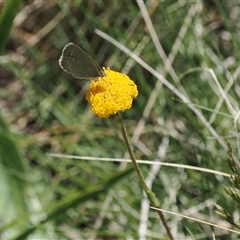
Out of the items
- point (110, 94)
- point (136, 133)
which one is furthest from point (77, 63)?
point (136, 133)

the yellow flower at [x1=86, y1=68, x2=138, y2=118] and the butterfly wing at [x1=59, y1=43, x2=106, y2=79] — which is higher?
the butterfly wing at [x1=59, y1=43, x2=106, y2=79]

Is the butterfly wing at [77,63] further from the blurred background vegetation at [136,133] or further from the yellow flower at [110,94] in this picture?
the blurred background vegetation at [136,133]

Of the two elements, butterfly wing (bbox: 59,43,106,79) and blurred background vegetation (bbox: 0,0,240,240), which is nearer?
butterfly wing (bbox: 59,43,106,79)

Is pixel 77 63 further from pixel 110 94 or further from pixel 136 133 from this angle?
pixel 136 133

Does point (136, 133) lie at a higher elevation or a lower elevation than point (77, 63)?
lower

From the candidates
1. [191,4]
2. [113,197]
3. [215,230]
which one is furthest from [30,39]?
[215,230]

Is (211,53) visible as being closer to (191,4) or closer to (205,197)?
(191,4)

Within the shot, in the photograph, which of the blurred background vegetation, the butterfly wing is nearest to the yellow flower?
the butterfly wing

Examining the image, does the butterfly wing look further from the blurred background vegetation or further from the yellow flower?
the blurred background vegetation
